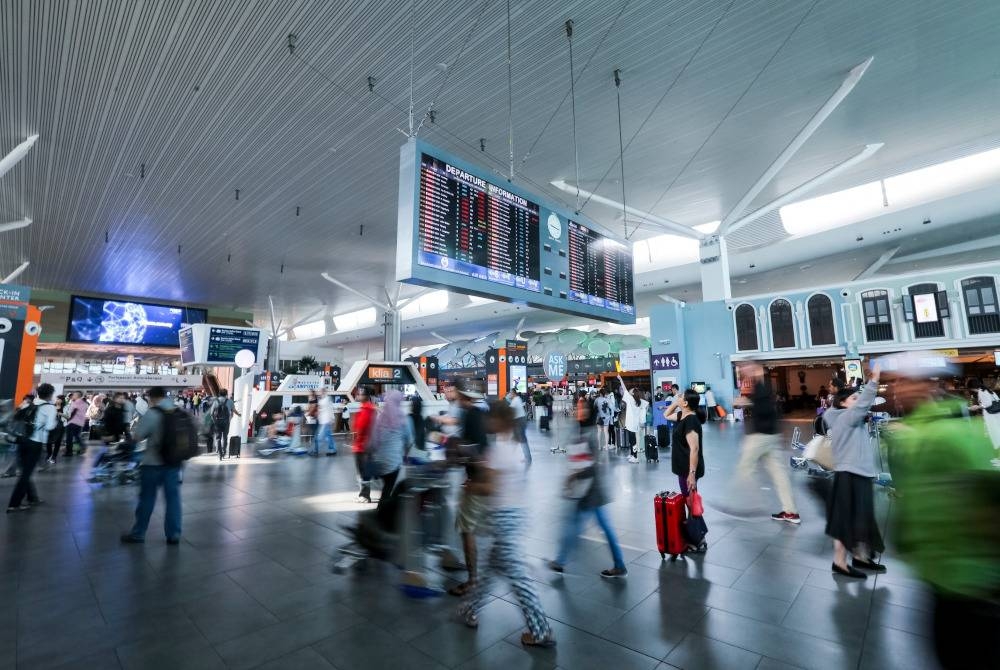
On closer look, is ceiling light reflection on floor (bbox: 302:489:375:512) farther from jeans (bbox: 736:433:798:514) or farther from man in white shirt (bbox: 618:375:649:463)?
man in white shirt (bbox: 618:375:649:463)

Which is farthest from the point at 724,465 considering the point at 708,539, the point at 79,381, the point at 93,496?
the point at 79,381

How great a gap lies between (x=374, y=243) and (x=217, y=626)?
706 inches

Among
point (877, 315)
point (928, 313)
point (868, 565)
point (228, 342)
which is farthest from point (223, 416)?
point (928, 313)

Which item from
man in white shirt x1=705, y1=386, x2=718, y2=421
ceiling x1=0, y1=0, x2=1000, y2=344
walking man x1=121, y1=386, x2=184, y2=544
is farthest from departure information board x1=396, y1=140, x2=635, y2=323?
man in white shirt x1=705, y1=386, x2=718, y2=421

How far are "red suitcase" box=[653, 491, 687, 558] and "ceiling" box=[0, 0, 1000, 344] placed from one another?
25.3 feet

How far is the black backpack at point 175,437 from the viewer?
14.7 feet

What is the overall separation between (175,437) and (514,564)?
3.77m

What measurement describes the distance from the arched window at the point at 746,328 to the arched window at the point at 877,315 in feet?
13.3

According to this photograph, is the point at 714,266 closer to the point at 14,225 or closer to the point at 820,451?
the point at 820,451

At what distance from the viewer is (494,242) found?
6.23 metres

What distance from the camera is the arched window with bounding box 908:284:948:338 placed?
17.8 metres

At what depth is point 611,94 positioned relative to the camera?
9750 millimetres

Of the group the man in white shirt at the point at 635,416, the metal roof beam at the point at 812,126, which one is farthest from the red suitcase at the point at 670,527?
the metal roof beam at the point at 812,126

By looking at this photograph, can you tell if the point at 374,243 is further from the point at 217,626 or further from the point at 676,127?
the point at 217,626
